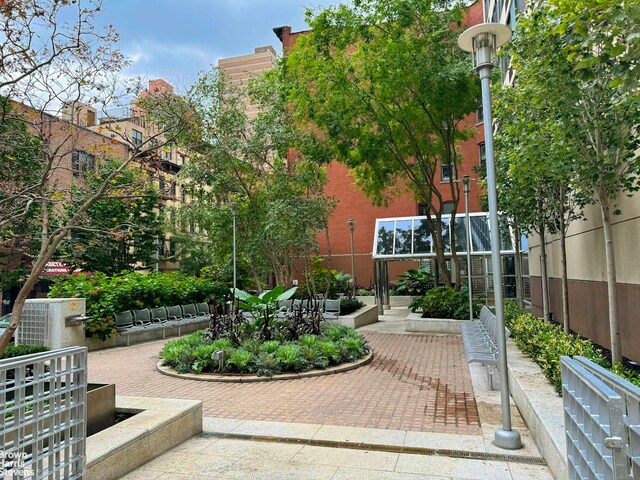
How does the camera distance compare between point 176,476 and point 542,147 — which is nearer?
point 176,476

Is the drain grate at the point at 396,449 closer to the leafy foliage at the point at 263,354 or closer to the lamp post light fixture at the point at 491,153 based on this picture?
the lamp post light fixture at the point at 491,153

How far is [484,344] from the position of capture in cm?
843

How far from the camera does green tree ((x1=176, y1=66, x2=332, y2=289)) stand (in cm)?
1966

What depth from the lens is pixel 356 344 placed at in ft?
33.8

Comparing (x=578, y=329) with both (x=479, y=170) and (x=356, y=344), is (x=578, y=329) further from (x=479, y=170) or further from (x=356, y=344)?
(x=479, y=170)

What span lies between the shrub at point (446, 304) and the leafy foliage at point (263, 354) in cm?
635

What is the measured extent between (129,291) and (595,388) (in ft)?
44.5

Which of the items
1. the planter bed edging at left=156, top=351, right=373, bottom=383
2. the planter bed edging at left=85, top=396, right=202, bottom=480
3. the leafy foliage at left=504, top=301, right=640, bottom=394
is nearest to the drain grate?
the planter bed edging at left=85, top=396, right=202, bottom=480

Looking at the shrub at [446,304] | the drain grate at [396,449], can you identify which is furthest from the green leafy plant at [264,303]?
the shrub at [446,304]

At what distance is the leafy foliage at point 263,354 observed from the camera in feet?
29.3

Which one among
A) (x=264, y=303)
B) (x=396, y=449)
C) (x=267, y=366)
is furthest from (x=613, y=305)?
(x=264, y=303)

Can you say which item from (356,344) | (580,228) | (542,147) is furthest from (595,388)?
(580,228)

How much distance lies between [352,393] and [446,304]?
31.3ft

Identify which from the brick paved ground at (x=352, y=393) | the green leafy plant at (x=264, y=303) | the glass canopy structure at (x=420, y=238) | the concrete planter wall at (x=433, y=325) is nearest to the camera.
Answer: the brick paved ground at (x=352, y=393)
